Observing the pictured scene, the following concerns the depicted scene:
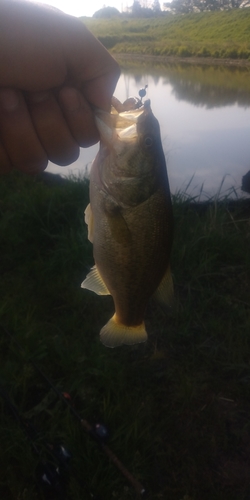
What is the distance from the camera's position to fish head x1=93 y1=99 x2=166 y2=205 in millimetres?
1424

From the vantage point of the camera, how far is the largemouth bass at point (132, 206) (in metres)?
1.48

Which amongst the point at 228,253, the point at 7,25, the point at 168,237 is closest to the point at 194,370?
the point at 228,253

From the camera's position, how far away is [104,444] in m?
2.24

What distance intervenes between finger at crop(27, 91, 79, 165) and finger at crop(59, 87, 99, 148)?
2cm

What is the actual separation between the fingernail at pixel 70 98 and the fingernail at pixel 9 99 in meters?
0.15

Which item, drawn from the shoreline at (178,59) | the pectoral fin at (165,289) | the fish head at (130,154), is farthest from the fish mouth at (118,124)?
the shoreline at (178,59)

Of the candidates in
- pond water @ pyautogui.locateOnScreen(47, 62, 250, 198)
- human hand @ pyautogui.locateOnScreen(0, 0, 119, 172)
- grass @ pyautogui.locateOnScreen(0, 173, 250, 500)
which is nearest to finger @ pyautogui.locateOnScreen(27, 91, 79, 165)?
human hand @ pyautogui.locateOnScreen(0, 0, 119, 172)

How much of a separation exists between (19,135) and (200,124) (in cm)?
755

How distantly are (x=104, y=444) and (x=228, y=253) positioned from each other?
2401 mm

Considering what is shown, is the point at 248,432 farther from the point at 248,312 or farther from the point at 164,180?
the point at 164,180

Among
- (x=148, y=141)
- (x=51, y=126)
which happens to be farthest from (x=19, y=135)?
(x=148, y=141)

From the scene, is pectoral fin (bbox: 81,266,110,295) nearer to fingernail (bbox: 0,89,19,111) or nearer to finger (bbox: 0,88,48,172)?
finger (bbox: 0,88,48,172)

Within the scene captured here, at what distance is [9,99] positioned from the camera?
1.35m

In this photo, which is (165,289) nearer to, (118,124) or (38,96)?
(118,124)
